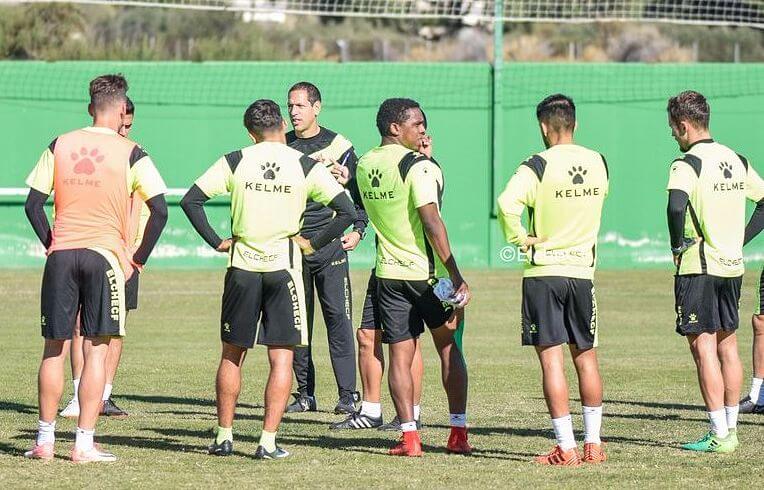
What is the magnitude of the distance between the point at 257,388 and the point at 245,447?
3116 mm

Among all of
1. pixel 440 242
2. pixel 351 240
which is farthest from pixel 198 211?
pixel 351 240

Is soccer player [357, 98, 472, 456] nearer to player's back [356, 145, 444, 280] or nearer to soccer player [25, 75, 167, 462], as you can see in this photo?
player's back [356, 145, 444, 280]

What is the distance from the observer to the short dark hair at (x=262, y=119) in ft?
28.5

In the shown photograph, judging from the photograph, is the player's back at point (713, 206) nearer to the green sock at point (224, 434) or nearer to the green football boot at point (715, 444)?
the green football boot at point (715, 444)

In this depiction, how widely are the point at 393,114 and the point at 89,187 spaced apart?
6.39 ft

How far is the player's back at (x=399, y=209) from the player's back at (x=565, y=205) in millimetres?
686

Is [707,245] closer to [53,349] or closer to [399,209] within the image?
[399,209]

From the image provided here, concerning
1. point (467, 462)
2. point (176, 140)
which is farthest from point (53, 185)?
point (176, 140)

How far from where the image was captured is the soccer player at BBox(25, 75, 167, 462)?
8.47 metres

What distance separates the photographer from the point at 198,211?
8.80 m

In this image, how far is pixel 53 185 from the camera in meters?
8.56

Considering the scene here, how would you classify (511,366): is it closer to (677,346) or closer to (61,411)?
(677,346)

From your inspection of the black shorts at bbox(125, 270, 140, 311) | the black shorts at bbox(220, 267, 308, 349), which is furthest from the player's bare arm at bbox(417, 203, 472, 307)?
the black shorts at bbox(125, 270, 140, 311)

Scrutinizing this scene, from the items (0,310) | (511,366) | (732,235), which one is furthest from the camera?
(0,310)
